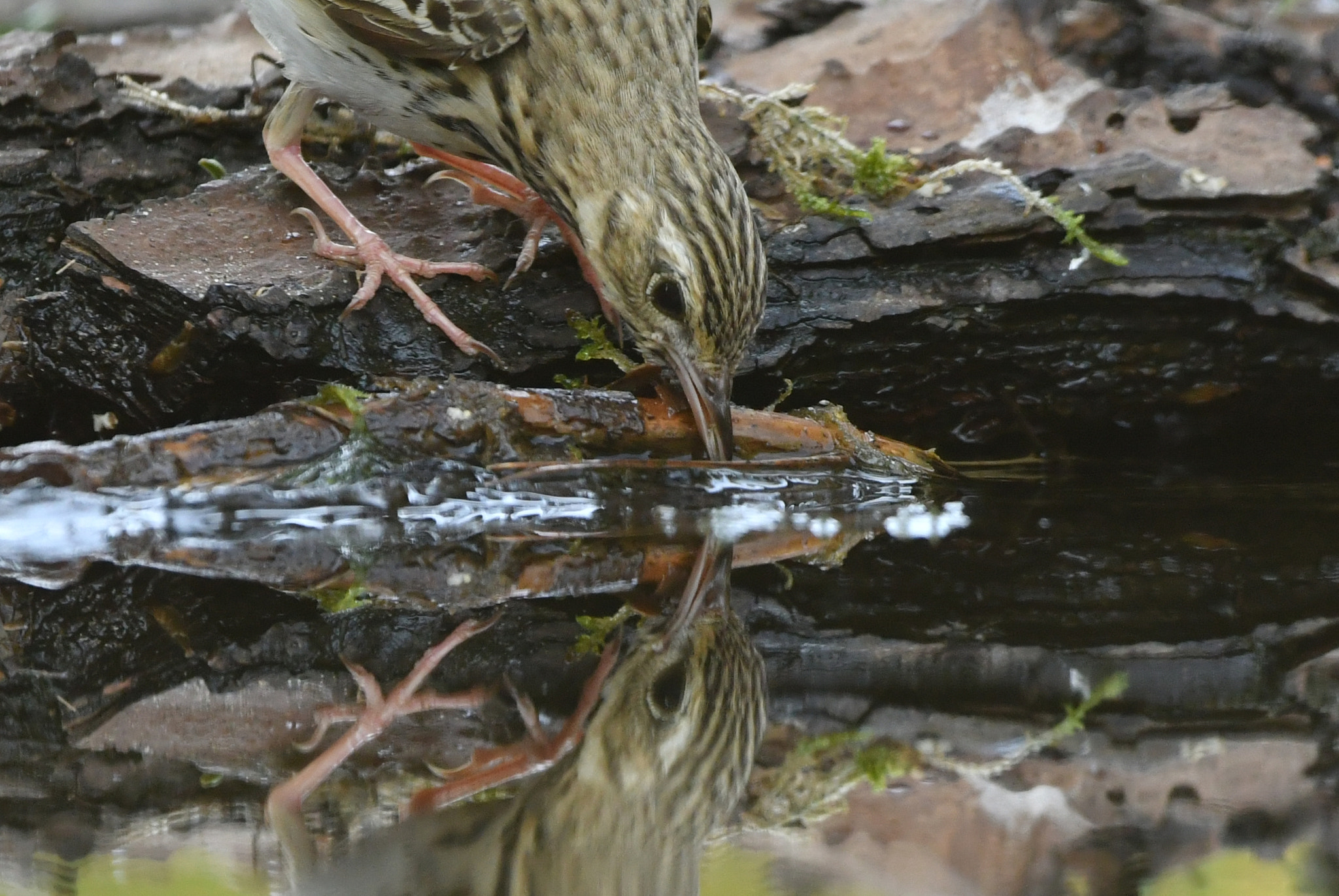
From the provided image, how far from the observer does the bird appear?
11.7 ft

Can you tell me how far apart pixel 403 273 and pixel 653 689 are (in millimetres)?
2269

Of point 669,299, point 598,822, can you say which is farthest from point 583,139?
point 598,822

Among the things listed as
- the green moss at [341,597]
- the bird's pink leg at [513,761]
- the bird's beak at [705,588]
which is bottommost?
the green moss at [341,597]

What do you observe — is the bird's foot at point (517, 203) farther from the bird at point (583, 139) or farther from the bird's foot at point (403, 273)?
the bird's foot at point (403, 273)

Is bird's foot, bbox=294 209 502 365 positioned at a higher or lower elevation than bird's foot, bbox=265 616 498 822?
higher

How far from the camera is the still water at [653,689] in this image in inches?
66.9

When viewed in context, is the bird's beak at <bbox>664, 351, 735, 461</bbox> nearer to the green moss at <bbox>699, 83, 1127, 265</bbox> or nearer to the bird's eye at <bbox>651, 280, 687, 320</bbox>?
the bird's eye at <bbox>651, 280, 687, 320</bbox>

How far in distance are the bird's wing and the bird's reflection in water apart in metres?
2.47

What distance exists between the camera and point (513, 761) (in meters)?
1.92

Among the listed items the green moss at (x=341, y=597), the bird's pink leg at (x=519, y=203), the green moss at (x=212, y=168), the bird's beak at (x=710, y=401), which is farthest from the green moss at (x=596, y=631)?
the green moss at (x=212, y=168)

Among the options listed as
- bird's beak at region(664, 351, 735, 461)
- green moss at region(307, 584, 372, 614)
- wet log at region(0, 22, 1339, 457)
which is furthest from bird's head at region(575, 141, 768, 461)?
green moss at region(307, 584, 372, 614)

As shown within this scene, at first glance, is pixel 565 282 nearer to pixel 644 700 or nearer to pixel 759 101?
pixel 759 101

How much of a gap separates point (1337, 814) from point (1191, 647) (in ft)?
2.41

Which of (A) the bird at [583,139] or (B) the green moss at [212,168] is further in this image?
(B) the green moss at [212,168]
